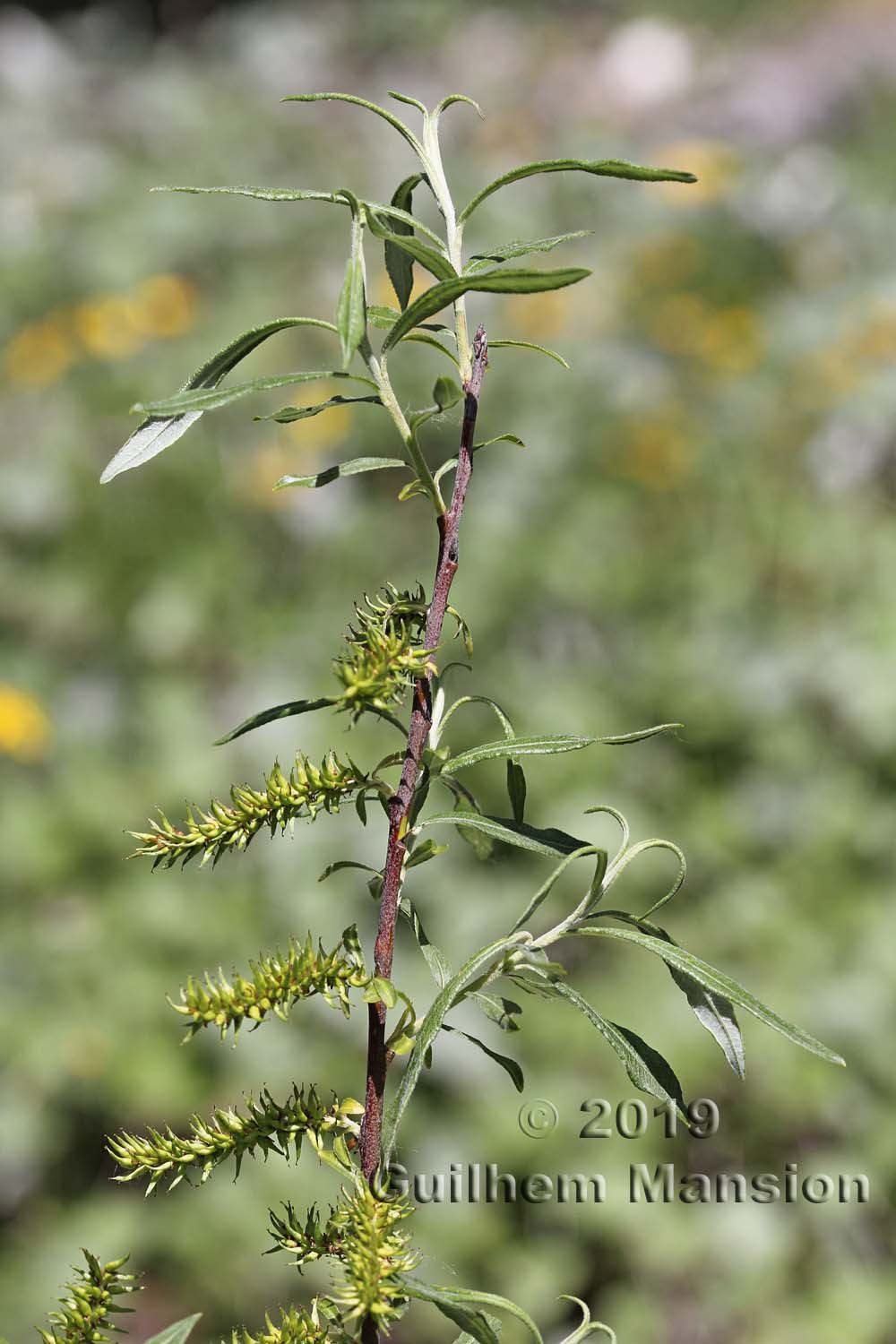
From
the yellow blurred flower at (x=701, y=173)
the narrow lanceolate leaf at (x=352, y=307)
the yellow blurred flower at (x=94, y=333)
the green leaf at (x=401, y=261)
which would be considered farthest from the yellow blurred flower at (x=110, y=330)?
the narrow lanceolate leaf at (x=352, y=307)

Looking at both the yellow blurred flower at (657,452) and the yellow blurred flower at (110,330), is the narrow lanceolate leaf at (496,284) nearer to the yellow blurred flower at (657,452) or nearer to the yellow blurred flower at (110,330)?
the yellow blurred flower at (657,452)

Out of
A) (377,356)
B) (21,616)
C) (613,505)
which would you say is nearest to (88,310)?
(21,616)

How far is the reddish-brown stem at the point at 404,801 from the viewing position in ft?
1.34

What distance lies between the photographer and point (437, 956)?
1.59 ft

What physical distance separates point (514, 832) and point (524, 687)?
90.0 inches

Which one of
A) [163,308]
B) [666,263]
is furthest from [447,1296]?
[666,263]

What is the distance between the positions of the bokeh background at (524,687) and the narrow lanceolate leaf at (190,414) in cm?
25

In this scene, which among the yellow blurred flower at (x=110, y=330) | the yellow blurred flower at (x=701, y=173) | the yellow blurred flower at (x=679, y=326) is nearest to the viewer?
the yellow blurred flower at (x=679, y=326)

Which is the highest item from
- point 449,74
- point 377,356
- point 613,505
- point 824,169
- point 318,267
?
point 449,74

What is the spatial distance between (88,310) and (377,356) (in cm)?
397

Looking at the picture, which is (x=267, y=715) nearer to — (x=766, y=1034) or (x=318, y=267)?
(x=766, y=1034)

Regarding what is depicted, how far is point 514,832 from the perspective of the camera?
446mm

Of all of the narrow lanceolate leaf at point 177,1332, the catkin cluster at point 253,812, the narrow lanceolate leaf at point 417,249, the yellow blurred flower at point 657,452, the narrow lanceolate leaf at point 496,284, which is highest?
the yellow blurred flower at point 657,452

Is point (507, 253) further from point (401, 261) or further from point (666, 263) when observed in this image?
point (666, 263)
